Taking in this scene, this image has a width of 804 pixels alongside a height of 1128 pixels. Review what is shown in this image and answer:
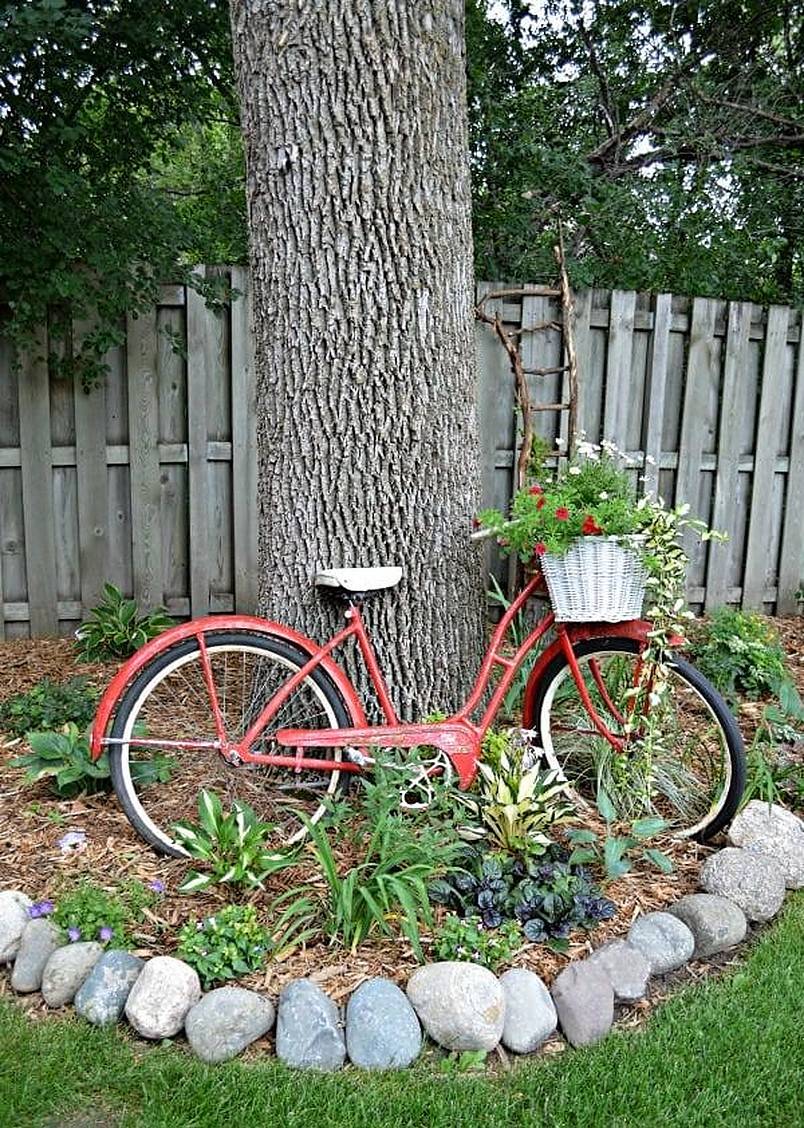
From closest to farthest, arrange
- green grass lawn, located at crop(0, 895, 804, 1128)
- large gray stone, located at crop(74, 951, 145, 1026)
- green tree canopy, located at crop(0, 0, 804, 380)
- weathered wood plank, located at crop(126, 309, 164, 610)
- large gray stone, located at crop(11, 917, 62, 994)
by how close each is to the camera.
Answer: green grass lawn, located at crop(0, 895, 804, 1128) → large gray stone, located at crop(74, 951, 145, 1026) → large gray stone, located at crop(11, 917, 62, 994) → green tree canopy, located at crop(0, 0, 804, 380) → weathered wood plank, located at crop(126, 309, 164, 610)

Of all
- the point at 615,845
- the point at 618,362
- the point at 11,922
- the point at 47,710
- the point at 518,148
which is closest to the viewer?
the point at 11,922

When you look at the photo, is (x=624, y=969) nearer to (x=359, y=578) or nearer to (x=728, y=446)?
(x=359, y=578)

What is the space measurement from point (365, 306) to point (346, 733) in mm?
1266

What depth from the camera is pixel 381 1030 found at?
2035 millimetres

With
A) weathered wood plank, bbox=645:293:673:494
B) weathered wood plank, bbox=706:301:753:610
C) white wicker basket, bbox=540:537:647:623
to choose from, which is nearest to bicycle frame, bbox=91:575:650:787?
white wicker basket, bbox=540:537:647:623

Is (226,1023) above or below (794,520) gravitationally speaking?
below

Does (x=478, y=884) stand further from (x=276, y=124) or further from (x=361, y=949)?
(x=276, y=124)

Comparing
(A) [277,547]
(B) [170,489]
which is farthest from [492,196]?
(A) [277,547]

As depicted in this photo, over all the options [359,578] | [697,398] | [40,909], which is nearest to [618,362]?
[697,398]

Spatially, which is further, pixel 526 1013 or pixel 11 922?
pixel 11 922

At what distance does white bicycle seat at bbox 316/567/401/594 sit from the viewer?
275 centimetres

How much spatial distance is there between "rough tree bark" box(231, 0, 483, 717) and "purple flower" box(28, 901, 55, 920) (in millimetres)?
1066

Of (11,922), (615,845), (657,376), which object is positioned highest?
(657,376)

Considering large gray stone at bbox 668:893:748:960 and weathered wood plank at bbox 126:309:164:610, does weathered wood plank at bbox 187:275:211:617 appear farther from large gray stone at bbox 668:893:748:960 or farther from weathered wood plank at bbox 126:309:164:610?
large gray stone at bbox 668:893:748:960
